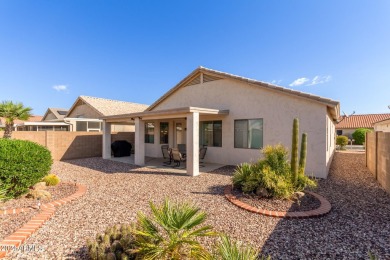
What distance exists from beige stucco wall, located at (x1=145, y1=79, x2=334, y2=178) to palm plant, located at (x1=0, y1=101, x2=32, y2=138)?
11.5 metres

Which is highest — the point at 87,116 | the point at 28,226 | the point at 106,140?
the point at 87,116

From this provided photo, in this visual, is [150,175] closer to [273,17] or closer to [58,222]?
[58,222]

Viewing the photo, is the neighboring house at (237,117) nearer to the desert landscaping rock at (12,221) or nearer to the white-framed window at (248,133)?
the white-framed window at (248,133)

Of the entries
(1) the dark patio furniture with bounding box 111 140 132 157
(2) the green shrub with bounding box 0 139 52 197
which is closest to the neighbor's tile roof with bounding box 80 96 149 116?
(1) the dark patio furniture with bounding box 111 140 132 157

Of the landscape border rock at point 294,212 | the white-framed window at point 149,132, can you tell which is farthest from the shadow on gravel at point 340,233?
the white-framed window at point 149,132

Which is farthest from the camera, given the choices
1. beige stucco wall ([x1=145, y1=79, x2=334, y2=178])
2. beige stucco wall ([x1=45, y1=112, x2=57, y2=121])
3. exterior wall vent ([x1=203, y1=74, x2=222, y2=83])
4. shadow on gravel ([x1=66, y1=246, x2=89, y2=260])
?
beige stucco wall ([x1=45, y1=112, x2=57, y2=121])

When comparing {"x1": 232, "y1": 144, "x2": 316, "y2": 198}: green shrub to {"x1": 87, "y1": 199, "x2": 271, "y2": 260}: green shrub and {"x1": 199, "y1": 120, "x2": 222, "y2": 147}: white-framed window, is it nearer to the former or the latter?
{"x1": 87, "y1": 199, "x2": 271, "y2": 260}: green shrub

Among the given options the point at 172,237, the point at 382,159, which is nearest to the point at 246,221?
the point at 172,237

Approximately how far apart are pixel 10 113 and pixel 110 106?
1338cm

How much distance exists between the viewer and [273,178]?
20.2 ft

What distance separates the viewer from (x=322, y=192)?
6.98 metres

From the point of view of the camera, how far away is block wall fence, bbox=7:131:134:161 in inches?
559

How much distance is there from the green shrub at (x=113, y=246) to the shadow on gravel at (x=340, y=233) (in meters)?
2.39

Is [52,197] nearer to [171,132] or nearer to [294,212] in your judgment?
[294,212]
